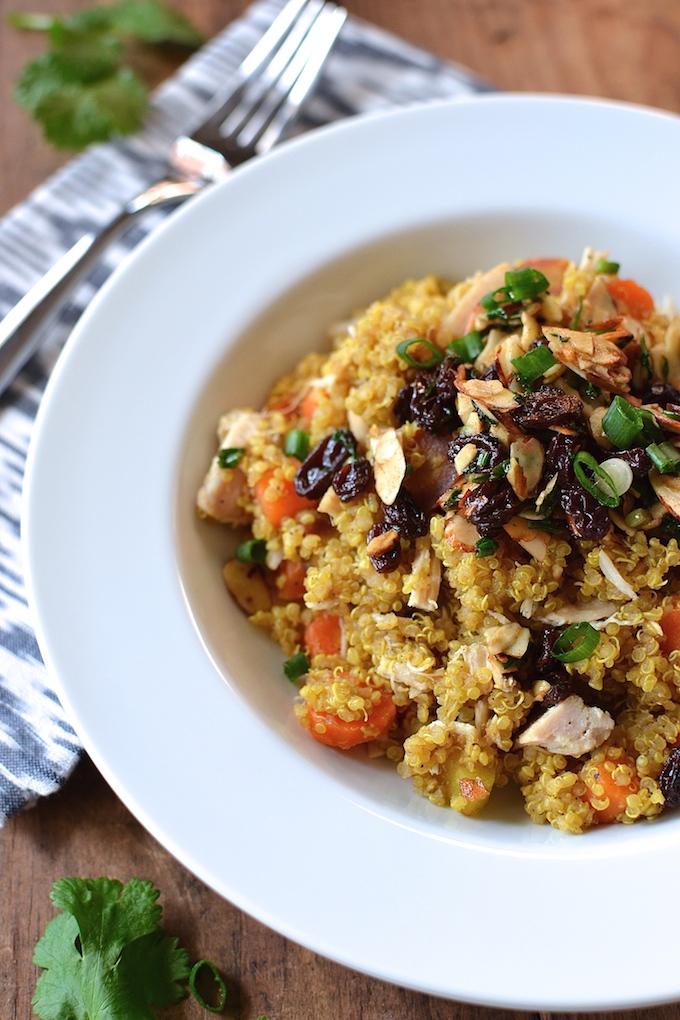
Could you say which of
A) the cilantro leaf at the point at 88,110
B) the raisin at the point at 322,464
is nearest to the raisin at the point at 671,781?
the raisin at the point at 322,464

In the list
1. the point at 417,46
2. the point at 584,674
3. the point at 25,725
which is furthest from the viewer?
the point at 417,46

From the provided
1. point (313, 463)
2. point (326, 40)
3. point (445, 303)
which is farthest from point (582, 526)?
point (326, 40)

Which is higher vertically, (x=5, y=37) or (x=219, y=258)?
(x=5, y=37)

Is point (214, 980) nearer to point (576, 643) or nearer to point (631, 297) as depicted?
point (576, 643)

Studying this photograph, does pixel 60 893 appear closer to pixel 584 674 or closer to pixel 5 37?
pixel 584 674

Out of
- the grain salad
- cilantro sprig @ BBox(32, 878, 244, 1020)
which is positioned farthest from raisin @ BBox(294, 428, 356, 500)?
cilantro sprig @ BBox(32, 878, 244, 1020)
